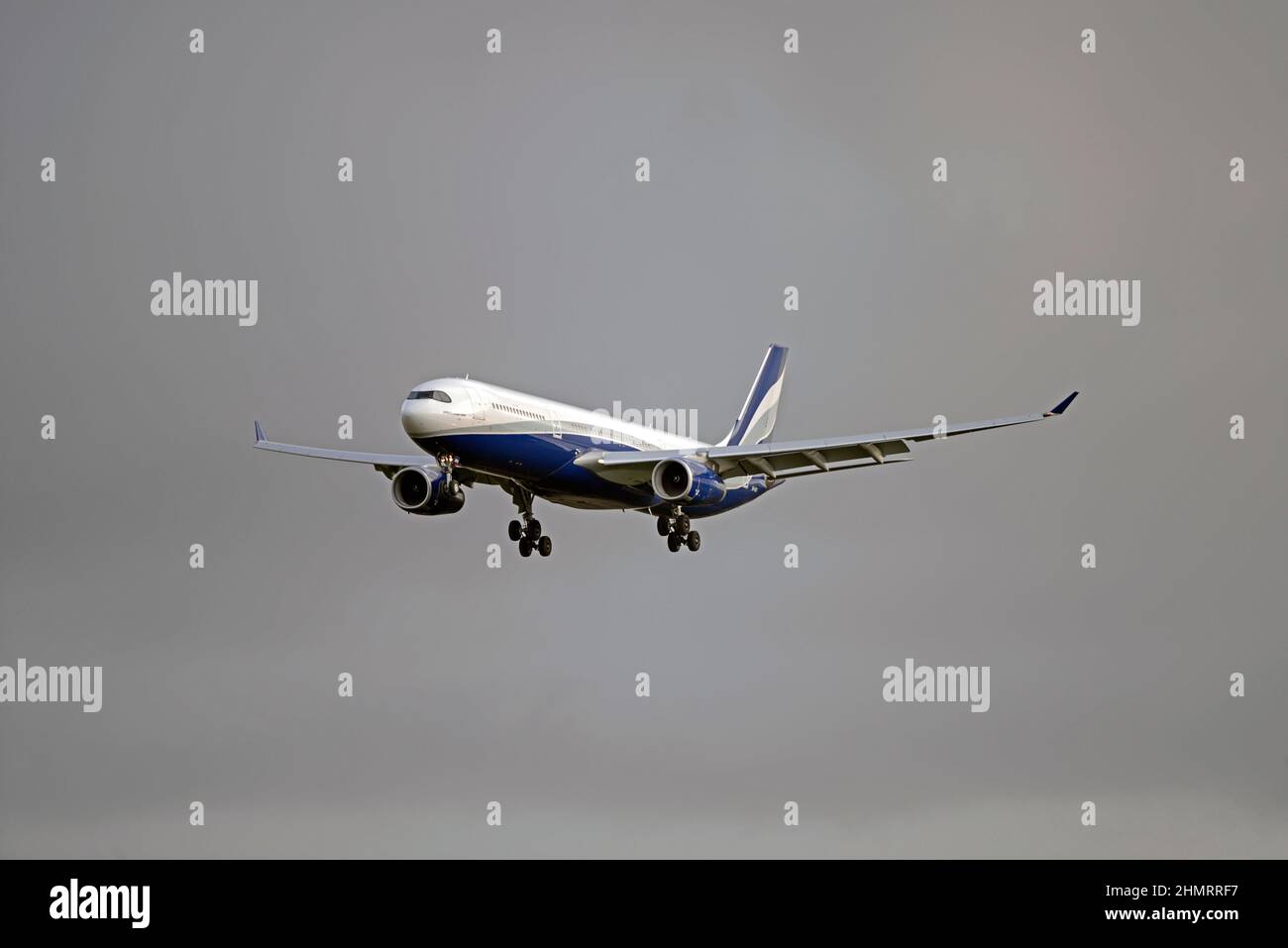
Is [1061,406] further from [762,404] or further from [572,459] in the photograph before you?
[762,404]

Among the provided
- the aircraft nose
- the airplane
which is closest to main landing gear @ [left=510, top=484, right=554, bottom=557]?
the airplane

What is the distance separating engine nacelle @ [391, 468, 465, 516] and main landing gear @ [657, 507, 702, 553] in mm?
10490

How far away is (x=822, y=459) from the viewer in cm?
8131

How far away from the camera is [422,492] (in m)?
78.4

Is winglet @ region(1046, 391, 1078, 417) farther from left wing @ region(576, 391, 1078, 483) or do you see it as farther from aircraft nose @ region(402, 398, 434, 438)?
aircraft nose @ region(402, 398, 434, 438)

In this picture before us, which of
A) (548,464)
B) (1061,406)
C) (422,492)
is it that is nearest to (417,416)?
(548,464)

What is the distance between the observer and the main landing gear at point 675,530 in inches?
3349

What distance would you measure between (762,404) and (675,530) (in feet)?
67.4

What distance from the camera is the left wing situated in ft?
255

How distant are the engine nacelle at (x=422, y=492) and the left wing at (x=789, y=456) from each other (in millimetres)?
5416

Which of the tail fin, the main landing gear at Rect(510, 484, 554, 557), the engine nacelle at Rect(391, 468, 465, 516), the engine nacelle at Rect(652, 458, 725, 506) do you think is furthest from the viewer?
the tail fin

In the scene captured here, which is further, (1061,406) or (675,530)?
(675,530)
